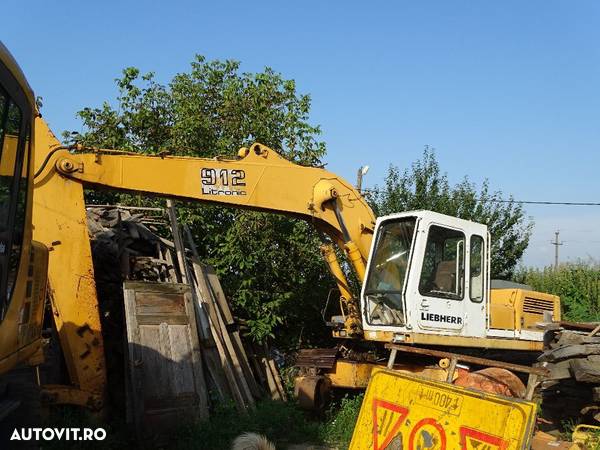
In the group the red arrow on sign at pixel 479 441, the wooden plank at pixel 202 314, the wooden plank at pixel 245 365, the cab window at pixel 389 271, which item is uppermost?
the cab window at pixel 389 271

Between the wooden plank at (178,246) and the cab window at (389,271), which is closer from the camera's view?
the cab window at (389,271)

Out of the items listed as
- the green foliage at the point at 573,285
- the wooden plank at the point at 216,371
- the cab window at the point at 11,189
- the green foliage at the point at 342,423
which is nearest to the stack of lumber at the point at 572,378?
the green foliage at the point at 342,423

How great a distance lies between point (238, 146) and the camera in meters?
13.6

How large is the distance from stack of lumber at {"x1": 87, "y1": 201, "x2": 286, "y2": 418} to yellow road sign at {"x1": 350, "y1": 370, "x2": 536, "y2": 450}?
13.7 feet

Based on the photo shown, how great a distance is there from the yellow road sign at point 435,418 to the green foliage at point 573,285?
47.8 feet

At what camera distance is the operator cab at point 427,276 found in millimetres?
8695

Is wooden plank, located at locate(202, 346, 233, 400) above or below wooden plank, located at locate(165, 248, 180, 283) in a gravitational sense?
below

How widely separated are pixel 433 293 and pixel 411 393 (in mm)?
3458

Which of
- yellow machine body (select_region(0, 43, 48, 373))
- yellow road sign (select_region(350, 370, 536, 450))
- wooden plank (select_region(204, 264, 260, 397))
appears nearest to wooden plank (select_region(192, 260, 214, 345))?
wooden plank (select_region(204, 264, 260, 397))

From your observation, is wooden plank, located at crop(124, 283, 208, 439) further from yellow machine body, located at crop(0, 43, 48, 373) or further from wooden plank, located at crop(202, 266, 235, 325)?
yellow machine body, located at crop(0, 43, 48, 373)

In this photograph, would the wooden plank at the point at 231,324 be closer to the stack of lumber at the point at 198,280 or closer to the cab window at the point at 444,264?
the stack of lumber at the point at 198,280

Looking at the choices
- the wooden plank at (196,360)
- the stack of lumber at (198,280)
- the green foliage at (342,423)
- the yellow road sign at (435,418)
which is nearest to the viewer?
the yellow road sign at (435,418)

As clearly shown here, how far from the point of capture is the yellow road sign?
4.79 metres

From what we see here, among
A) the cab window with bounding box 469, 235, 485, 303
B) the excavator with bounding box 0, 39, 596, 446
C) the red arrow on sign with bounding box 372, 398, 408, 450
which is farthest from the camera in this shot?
the cab window with bounding box 469, 235, 485, 303
